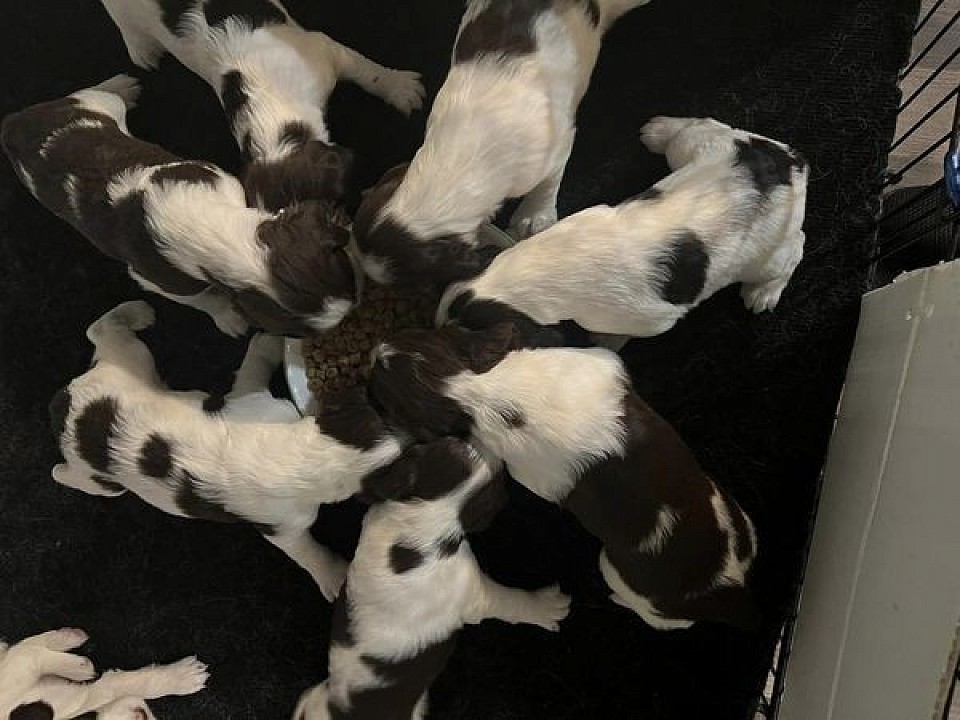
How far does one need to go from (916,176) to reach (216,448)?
1807 mm

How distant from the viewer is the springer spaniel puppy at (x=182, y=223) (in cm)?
195

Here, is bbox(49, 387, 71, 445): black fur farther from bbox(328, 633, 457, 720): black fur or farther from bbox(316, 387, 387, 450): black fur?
bbox(328, 633, 457, 720): black fur

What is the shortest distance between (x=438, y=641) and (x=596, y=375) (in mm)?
677

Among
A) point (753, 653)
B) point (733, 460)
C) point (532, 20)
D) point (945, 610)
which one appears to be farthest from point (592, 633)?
point (532, 20)

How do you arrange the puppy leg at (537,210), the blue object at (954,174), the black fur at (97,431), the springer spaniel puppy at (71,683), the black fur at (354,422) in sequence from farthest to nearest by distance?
the springer spaniel puppy at (71,683), the puppy leg at (537,210), the black fur at (97,431), the black fur at (354,422), the blue object at (954,174)

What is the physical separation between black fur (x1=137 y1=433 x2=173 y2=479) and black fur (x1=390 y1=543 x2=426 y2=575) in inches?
19.8

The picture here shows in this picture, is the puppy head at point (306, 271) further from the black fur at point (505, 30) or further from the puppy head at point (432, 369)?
the black fur at point (505, 30)

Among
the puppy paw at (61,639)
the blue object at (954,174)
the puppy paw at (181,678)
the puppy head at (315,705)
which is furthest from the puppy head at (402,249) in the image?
the puppy paw at (61,639)

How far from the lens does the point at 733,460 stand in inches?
97.3

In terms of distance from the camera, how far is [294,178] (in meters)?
2.06

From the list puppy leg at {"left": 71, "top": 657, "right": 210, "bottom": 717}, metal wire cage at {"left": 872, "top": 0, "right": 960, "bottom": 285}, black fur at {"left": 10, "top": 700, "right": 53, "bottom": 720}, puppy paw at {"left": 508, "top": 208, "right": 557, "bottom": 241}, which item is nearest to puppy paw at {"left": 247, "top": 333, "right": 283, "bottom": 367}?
puppy paw at {"left": 508, "top": 208, "right": 557, "bottom": 241}

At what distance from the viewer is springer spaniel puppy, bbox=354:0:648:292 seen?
6.23 feet

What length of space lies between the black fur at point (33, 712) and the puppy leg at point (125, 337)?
831 millimetres

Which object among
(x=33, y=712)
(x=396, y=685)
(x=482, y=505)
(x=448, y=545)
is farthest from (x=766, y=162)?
(x=33, y=712)
